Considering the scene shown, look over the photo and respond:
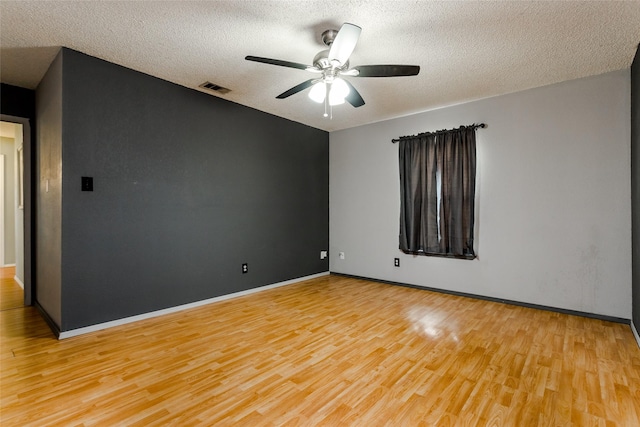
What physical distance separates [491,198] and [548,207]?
576 mm

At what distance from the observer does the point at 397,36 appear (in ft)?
7.92

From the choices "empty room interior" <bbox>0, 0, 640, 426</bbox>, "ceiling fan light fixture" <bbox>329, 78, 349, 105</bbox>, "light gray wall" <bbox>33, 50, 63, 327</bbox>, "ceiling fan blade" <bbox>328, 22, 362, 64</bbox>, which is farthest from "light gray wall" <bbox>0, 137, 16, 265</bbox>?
"ceiling fan blade" <bbox>328, 22, 362, 64</bbox>

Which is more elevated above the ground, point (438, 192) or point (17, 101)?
point (17, 101)

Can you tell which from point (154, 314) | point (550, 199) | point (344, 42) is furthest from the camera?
point (550, 199)

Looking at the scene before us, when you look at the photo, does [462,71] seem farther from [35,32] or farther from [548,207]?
[35,32]

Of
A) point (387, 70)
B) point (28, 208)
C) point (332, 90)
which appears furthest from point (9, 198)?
point (387, 70)

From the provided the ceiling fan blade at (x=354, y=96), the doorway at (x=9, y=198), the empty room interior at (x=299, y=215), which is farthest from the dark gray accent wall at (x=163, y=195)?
the doorway at (x=9, y=198)

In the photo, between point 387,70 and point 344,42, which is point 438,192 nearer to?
point 387,70

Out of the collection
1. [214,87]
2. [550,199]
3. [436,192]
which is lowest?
[550,199]

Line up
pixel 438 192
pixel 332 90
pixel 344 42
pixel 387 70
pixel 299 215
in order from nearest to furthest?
pixel 344 42 → pixel 387 70 → pixel 332 90 → pixel 438 192 → pixel 299 215

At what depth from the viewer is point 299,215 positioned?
4.84 m

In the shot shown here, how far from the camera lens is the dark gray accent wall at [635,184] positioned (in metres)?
2.54

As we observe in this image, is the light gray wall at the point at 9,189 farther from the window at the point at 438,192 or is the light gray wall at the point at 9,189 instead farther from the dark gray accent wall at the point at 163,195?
the window at the point at 438,192

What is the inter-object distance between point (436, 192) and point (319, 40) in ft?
8.43
